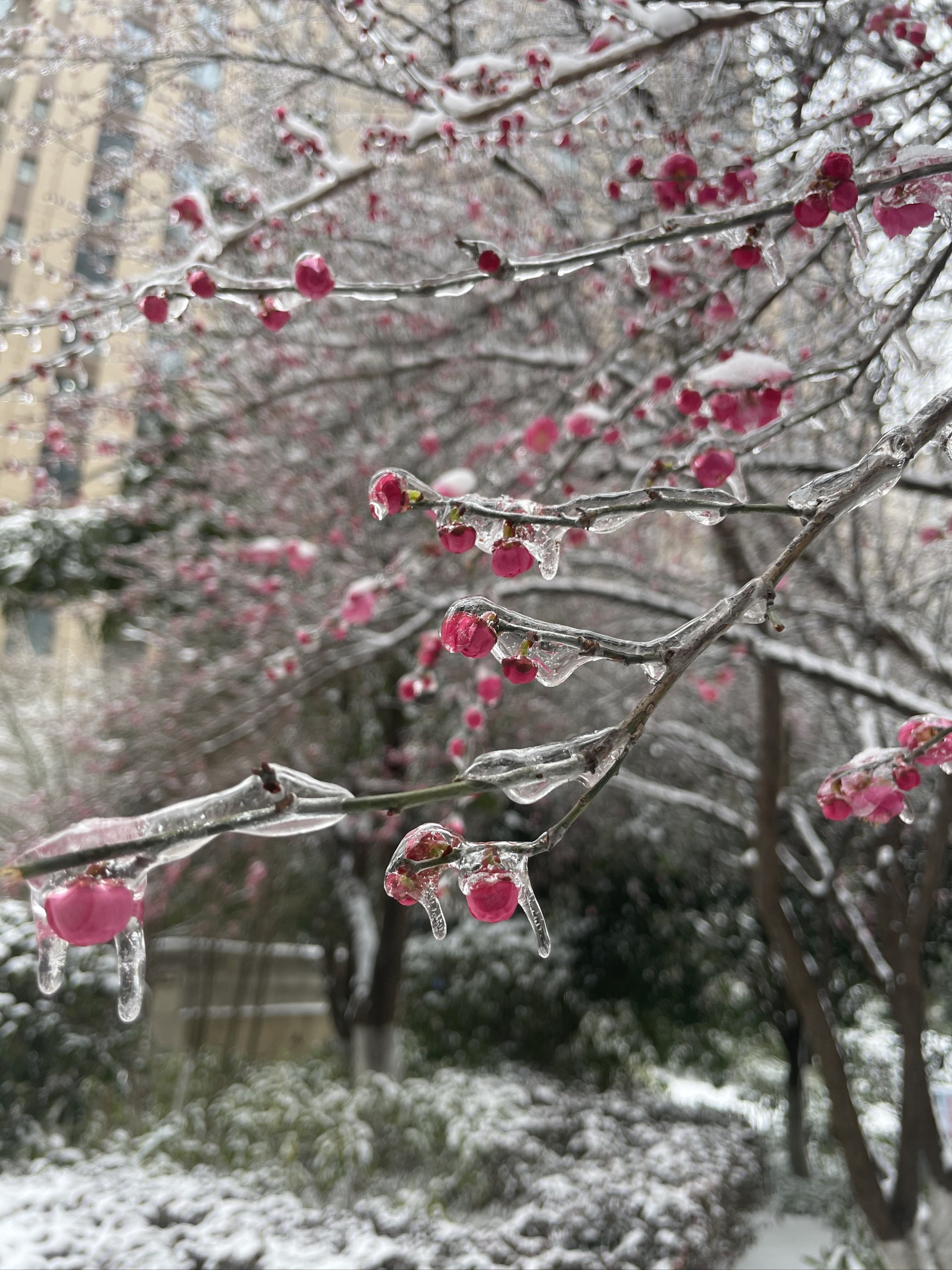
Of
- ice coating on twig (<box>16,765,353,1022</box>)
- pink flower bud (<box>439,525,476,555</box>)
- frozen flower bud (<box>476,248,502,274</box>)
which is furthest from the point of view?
frozen flower bud (<box>476,248,502,274</box>)

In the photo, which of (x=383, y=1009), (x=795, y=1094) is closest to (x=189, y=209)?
(x=383, y=1009)

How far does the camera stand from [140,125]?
449 centimetres

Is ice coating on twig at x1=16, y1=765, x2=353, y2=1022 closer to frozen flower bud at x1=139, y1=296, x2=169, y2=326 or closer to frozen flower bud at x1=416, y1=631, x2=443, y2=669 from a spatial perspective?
frozen flower bud at x1=139, y1=296, x2=169, y2=326

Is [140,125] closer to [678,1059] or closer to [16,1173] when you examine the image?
[16,1173]

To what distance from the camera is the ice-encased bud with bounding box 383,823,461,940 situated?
2.27ft

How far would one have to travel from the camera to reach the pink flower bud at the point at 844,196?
96cm

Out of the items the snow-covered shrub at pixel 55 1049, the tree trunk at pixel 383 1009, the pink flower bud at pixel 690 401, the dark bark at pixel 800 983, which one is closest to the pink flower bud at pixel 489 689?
the pink flower bud at pixel 690 401

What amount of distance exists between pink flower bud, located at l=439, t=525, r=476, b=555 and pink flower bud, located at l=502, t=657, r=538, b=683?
0.43 feet

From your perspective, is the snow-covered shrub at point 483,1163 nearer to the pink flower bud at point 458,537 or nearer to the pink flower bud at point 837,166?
the pink flower bud at point 458,537

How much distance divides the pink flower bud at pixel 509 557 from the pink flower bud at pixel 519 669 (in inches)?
4.5

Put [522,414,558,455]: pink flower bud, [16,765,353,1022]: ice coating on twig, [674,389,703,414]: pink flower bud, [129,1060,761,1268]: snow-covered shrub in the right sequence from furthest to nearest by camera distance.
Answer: [129,1060,761,1268]: snow-covered shrub → [522,414,558,455]: pink flower bud → [674,389,703,414]: pink flower bud → [16,765,353,1022]: ice coating on twig

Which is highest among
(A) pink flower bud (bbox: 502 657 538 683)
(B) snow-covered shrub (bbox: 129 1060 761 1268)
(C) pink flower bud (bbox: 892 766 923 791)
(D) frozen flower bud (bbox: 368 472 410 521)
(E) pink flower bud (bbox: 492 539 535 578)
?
(D) frozen flower bud (bbox: 368 472 410 521)

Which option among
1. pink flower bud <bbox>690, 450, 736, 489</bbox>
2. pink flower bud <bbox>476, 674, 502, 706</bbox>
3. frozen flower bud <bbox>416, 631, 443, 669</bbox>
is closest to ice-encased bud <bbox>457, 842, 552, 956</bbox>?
pink flower bud <bbox>690, 450, 736, 489</bbox>

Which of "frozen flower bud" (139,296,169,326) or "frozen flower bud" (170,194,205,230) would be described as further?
"frozen flower bud" (170,194,205,230)
